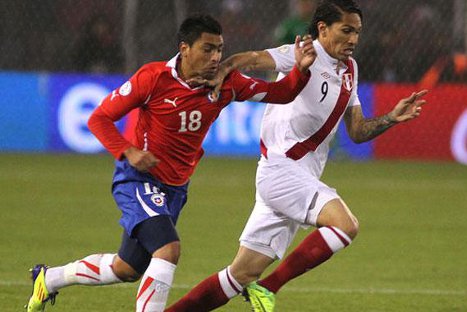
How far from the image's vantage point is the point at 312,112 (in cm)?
712

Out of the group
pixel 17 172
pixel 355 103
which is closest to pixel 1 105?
pixel 17 172

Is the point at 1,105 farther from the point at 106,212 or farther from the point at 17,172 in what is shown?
the point at 106,212

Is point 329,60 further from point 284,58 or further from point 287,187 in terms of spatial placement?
point 287,187

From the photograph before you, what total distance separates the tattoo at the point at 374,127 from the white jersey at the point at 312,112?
18cm

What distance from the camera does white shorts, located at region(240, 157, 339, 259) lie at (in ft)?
22.5

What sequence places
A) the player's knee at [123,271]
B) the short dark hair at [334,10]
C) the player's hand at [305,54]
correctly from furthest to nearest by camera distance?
the short dark hair at [334,10]
the player's hand at [305,54]
the player's knee at [123,271]

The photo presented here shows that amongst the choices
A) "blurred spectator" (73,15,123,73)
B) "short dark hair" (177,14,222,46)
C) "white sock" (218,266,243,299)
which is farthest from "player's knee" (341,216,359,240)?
"blurred spectator" (73,15,123,73)

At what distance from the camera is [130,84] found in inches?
254

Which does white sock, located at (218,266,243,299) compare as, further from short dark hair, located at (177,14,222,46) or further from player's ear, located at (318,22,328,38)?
player's ear, located at (318,22,328,38)

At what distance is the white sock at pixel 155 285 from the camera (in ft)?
20.2

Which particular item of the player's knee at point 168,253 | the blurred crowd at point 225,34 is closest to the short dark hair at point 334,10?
the player's knee at point 168,253

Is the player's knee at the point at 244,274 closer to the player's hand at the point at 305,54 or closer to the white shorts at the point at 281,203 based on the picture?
the white shorts at the point at 281,203

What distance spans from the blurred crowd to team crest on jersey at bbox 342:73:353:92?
9.44m

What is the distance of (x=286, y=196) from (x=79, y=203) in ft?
19.9
